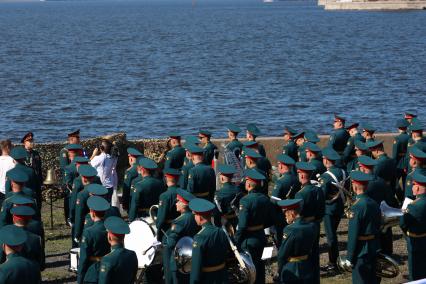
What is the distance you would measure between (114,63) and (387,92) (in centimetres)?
2510

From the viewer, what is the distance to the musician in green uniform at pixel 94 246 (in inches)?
424

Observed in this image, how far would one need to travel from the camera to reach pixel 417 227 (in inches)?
478

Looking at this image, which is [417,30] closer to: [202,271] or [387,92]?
[387,92]

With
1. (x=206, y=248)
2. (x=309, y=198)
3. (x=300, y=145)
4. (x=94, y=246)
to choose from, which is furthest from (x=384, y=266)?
(x=300, y=145)

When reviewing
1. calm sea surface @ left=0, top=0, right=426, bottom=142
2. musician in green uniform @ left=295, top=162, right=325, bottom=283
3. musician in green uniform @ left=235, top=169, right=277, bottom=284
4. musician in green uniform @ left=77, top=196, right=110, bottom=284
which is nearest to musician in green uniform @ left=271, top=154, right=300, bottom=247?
musician in green uniform @ left=295, top=162, right=325, bottom=283

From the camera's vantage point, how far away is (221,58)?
247 feet

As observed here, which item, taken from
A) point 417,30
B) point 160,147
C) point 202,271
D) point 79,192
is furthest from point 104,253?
point 417,30

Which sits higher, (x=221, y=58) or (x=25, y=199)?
(x=25, y=199)

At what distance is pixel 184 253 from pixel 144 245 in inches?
43.6

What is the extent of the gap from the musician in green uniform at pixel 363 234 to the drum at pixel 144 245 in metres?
2.28

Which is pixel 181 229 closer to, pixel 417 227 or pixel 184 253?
pixel 184 253

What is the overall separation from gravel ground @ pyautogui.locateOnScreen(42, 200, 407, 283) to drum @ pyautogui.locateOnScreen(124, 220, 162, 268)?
1.77 metres

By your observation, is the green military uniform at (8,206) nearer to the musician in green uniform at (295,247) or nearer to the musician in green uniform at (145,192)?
the musician in green uniform at (145,192)

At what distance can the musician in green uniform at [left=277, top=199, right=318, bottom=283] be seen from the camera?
11.0 m
